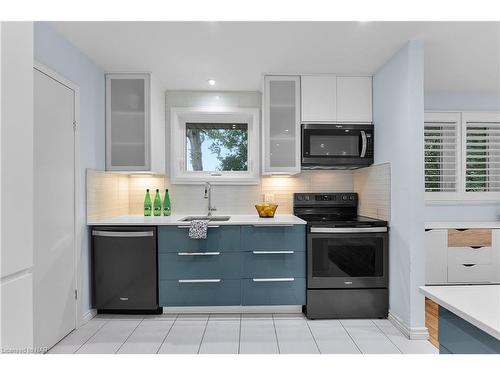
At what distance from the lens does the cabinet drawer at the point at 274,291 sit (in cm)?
279

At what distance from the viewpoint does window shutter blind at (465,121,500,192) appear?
3.86 m

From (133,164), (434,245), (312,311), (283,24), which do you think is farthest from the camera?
(434,245)

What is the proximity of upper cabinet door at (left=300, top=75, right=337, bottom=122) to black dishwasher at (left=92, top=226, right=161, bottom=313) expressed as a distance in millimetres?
1924

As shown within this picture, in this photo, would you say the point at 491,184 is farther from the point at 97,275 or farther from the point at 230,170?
the point at 97,275

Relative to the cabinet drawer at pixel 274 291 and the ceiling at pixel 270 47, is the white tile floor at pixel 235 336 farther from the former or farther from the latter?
the ceiling at pixel 270 47

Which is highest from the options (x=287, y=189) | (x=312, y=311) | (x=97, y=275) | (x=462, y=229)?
(x=287, y=189)

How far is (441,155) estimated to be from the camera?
152 inches

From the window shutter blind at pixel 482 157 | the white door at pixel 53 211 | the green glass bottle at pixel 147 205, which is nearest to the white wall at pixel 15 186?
the white door at pixel 53 211

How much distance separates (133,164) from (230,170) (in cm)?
108

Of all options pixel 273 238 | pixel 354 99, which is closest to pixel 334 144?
pixel 354 99

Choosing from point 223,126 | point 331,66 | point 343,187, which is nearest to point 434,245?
point 343,187

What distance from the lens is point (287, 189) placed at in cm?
353

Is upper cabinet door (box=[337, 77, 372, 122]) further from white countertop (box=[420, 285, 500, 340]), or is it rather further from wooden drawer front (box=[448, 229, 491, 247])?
white countertop (box=[420, 285, 500, 340])

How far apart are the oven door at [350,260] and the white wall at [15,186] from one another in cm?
241
